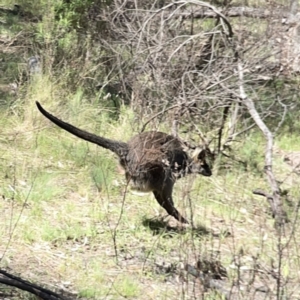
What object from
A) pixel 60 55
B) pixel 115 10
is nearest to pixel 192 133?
pixel 115 10

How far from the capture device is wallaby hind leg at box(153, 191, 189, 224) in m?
5.52

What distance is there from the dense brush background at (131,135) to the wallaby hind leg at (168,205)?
0.09 meters

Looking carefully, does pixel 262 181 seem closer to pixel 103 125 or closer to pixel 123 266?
pixel 103 125

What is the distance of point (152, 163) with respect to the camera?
18.1ft

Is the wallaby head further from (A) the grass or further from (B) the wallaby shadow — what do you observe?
→ (B) the wallaby shadow

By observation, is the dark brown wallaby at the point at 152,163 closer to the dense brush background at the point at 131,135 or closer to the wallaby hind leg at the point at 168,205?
the wallaby hind leg at the point at 168,205

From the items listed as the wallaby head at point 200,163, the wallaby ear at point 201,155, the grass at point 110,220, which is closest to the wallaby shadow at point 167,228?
the grass at point 110,220

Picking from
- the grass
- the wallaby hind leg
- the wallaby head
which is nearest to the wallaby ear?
the wallaby head

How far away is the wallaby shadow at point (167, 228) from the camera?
5359mm

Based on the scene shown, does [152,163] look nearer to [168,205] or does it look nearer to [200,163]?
[168,205]

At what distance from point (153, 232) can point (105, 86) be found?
3175 millimetres

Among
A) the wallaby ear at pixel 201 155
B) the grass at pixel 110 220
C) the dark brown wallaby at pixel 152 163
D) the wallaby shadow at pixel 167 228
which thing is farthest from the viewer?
the wallaby ear at pixel 201 155

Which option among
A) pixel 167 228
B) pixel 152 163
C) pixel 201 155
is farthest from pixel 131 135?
pixel 167 228

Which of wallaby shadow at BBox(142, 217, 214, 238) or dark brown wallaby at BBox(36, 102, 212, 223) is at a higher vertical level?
dark brown wallaby at BBox(36, 102, 212, 223)
